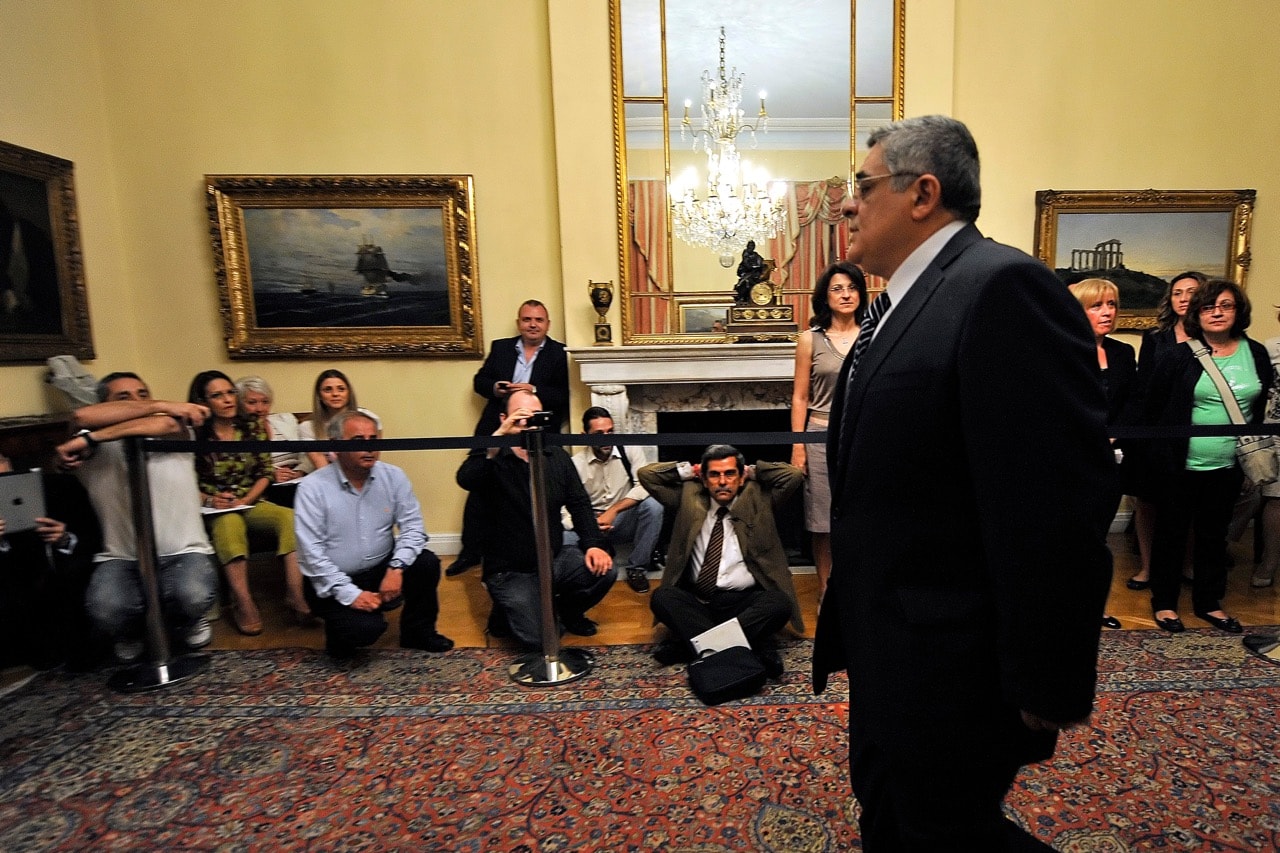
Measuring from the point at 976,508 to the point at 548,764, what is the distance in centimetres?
190

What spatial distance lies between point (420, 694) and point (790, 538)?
2.92 meters

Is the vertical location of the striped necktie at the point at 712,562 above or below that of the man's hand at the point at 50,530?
below

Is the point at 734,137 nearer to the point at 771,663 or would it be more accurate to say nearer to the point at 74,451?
the point at 771,663

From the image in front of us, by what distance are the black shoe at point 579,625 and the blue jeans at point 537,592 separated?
0.03 m

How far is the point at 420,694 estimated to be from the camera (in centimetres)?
299

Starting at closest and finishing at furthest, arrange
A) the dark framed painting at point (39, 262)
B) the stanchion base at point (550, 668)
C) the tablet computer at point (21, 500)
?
1. the tablet computer at point (21, 500)
2. the stanchion base at point (550, 668)
3. the dark framed painting at point (39, 262)

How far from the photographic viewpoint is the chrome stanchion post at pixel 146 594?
3109mm

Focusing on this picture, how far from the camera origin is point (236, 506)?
3928mm

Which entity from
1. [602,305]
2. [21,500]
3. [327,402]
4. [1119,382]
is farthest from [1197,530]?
[21,500]

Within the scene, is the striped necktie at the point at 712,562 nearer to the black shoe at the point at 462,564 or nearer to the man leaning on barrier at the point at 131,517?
the black shoe at the point at 462,564

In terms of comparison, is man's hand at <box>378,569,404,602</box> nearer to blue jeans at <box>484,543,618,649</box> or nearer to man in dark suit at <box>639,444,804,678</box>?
blue jeans at <box>484,543,618,649</box>

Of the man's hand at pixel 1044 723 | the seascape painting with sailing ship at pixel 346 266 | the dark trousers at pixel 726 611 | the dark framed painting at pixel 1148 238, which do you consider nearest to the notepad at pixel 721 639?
the dark trousers at pixel 726 611

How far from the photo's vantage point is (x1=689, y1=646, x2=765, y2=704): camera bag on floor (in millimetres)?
2797

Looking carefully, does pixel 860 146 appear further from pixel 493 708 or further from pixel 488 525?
pixel 493 708
